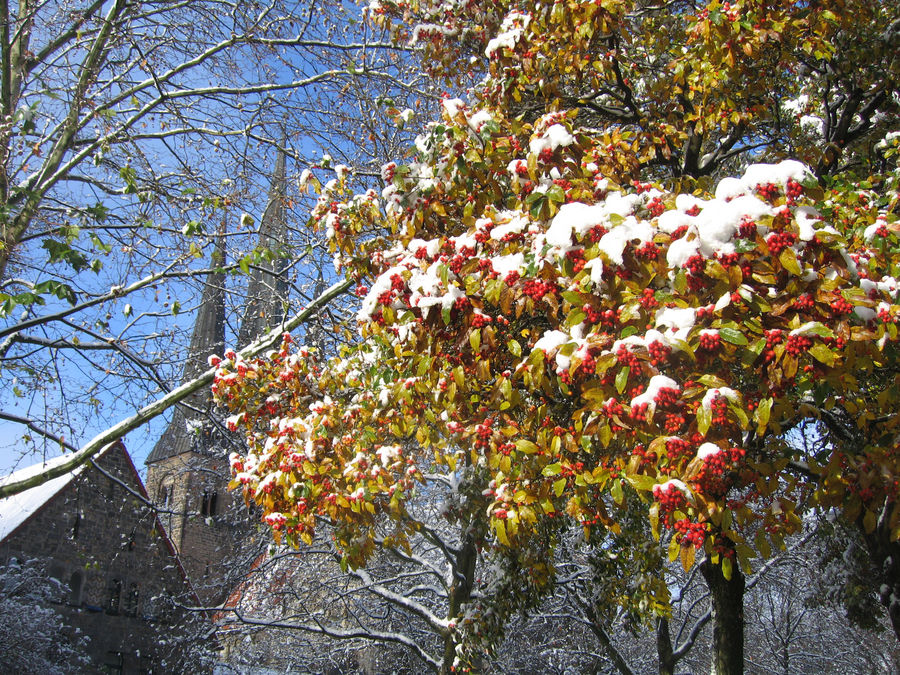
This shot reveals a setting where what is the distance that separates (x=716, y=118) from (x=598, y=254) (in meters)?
2.57

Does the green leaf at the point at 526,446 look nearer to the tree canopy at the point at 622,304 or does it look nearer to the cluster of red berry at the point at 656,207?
the tree canopy at the point at 622,304

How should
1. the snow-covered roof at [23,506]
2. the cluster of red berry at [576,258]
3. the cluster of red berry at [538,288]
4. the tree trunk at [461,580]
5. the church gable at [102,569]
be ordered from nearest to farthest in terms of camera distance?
the cluster of red berry at [576,258] → the cluster of red berry at [538,288] → the tree trunk at [461,580] → the snow-covered roof at [23,506] → the church gable at [102,569]

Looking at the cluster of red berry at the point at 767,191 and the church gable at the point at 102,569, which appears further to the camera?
the church gable at the point at 102,569

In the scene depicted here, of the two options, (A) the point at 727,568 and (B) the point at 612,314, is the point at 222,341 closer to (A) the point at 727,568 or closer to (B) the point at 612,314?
(B) the point at 612,314

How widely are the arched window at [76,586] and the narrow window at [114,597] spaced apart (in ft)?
2.80

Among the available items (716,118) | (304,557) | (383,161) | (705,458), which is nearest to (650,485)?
(705,458)

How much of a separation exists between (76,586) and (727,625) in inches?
702

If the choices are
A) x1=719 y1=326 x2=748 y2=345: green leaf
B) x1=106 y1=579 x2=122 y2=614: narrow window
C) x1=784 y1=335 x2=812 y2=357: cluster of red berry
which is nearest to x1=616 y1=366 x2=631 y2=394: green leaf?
x1=719 y1=326 x2=748 y2=345: green leaf

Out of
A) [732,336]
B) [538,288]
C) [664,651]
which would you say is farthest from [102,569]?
[732,336]

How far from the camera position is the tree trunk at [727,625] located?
4.98m

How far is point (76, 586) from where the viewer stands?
56.7ft

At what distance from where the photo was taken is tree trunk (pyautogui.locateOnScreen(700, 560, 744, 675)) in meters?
4.98

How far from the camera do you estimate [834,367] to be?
8.29 ft

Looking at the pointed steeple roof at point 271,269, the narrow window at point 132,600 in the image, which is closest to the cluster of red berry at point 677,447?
the pointed steeple roof at point 271,269
